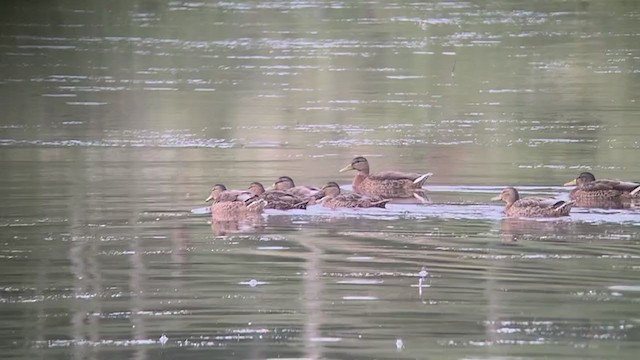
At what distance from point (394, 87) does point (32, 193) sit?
9.86 metres

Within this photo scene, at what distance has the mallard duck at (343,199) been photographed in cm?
1422

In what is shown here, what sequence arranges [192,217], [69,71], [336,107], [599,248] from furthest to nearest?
[69,71] < [336,107] < [192,217] < [599,248]

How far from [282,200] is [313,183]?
171cm

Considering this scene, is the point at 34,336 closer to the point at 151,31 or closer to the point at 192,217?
the point at 192,217

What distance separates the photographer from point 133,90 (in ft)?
80.2

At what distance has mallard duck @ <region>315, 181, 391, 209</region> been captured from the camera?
1422cm

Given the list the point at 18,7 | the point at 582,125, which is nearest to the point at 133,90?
the point at 582,125

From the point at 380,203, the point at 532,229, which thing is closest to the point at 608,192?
the point at 532,229

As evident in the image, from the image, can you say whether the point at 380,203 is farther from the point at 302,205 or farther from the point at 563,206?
the point at 563,206

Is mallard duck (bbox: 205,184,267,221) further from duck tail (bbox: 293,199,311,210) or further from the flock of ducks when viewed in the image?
duck tail (bbox: 293,199,311,210)

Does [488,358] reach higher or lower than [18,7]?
lower

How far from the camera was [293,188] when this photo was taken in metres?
14.5

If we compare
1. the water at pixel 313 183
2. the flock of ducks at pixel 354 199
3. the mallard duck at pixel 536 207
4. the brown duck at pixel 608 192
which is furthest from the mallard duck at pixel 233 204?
the brown duck at pixel 608 192

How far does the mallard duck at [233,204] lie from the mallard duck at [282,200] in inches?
3.0
